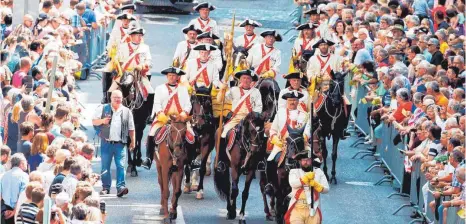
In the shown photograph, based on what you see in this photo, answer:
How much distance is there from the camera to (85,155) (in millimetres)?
23531

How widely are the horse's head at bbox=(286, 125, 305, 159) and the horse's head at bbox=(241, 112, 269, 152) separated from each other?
1094mm

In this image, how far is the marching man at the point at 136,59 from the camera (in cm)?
2903

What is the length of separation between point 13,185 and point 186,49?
893 cm

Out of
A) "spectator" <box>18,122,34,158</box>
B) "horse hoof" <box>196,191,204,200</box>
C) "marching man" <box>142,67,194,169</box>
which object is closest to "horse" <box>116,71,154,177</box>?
"horse hoof" <box>196,191,204,200</box>

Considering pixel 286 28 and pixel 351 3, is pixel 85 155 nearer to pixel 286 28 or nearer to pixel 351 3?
pixel 351 3

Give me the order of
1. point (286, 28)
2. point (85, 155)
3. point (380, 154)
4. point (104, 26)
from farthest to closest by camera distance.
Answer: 1. point (286, 28)
2. point (104, 26)
3. point (380, 154)
4. point (85, 155)

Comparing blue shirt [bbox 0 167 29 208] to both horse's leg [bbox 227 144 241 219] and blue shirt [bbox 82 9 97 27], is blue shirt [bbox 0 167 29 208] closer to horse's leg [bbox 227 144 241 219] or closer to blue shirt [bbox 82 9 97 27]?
horse's leg [bbox 227 144 241 219]

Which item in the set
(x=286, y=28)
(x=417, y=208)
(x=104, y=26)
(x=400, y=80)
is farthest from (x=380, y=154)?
(x=286, y=28)

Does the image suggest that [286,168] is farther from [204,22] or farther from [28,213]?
[204,22]

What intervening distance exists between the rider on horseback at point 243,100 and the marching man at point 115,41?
3467 millimetres

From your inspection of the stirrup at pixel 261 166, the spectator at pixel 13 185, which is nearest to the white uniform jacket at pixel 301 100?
A: the stirrup at pixel 261 166

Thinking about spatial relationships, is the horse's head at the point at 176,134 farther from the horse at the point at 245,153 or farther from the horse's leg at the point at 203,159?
the horse's leg at the point at 203,159

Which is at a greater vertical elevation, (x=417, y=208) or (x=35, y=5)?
(x=35, y=5)

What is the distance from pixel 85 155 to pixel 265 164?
3.43 metres
